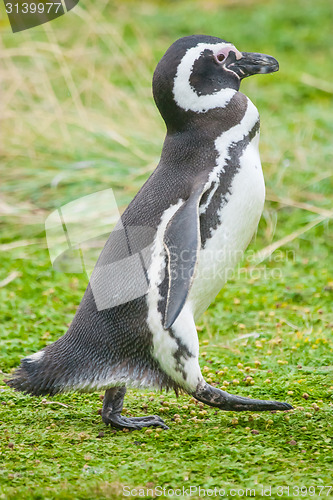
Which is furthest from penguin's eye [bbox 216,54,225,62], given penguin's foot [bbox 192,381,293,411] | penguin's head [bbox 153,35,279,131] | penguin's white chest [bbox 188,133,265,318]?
penguin's foot [bbox 192,381,293,411]

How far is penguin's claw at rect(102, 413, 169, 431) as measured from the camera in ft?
9.95

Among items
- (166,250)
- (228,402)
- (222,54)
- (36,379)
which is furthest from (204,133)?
(36,379)

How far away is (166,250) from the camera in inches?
109

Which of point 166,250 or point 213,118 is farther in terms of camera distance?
point 213,118

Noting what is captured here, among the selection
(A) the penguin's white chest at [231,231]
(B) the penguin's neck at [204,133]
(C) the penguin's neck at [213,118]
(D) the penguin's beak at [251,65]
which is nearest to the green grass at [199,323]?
(A) the penguin's white chest at [231,231]

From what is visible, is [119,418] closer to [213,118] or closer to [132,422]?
[132,422]

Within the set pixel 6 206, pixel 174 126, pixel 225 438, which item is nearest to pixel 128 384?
pixel 225 438

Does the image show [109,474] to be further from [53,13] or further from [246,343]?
[53,13]

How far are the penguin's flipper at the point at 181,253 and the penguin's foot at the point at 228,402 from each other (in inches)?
14.8

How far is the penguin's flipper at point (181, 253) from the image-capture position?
8.70ft

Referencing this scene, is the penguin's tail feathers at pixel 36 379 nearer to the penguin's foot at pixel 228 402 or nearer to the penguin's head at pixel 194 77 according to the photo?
the penguin's foot at pixel 228 402

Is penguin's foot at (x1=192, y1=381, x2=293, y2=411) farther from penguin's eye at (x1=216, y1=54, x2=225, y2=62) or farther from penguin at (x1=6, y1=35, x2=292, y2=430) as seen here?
penguin's eye at (x1=216, y1=54, x2=225, y2=62)

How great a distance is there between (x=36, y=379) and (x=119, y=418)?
384 millimetres

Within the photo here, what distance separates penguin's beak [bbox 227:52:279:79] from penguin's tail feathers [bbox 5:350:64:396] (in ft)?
4.64
